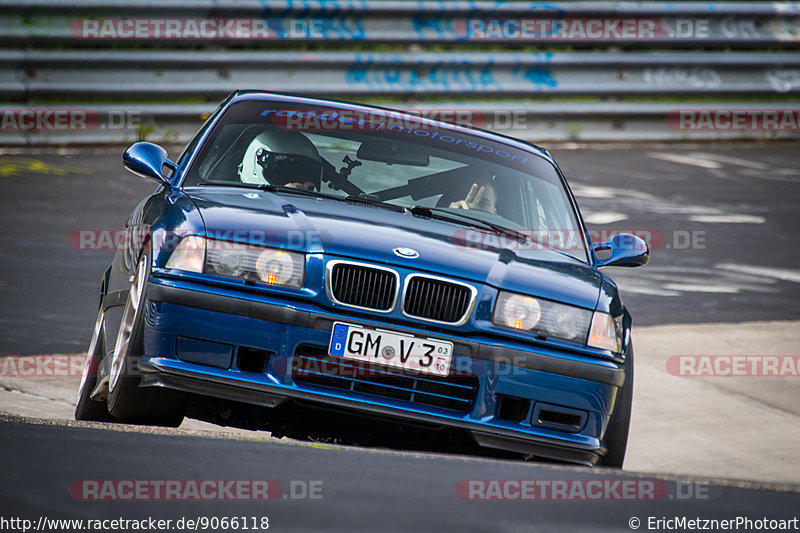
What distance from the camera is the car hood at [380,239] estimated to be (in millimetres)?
4082

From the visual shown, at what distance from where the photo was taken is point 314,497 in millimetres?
3168

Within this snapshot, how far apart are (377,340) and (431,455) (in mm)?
436

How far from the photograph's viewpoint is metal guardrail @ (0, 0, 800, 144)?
1253 cm

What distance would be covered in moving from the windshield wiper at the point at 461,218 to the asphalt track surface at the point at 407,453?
1.31 meters

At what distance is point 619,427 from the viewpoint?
14.4 feet

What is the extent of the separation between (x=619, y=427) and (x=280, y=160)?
1.97 meters

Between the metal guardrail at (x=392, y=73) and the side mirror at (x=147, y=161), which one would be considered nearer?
the side mirror at (x=147, y=161)
